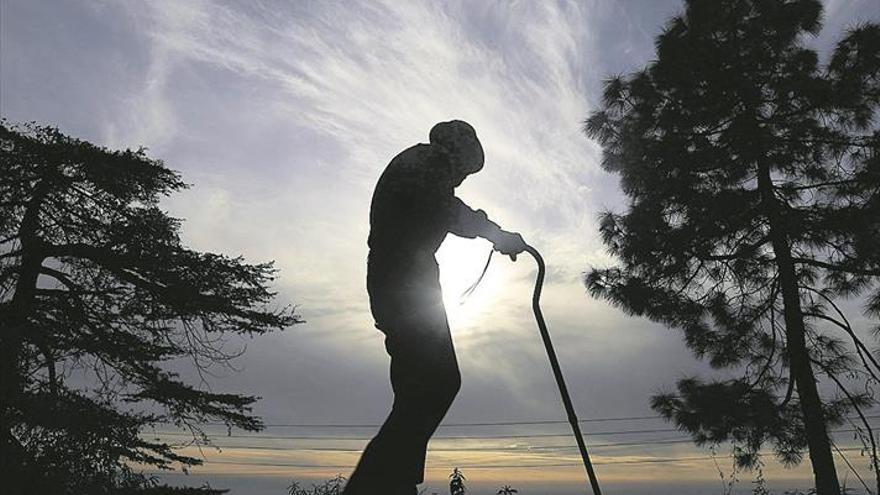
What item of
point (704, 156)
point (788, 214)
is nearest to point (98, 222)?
point (704, 156)

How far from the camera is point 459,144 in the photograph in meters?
3.77

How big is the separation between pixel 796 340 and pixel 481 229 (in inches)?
399

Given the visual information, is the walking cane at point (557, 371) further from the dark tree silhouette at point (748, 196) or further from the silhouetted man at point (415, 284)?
the dark tree silhouette at point (748, 196)

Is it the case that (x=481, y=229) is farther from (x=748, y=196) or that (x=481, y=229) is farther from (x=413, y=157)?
(x=748, y=196)

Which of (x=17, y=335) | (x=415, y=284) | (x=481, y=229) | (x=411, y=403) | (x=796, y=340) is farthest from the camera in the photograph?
(x=17, y=335)

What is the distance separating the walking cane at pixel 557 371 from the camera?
12.6ft

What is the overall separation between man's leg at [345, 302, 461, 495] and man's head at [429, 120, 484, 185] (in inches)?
29.0

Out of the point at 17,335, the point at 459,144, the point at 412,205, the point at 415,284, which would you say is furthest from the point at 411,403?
the point at 17,335

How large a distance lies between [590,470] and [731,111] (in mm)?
10579

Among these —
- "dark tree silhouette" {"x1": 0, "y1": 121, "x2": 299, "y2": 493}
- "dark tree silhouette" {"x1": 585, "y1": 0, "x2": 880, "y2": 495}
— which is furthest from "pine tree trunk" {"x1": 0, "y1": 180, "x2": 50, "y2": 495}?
"dark tree silhouette" {"x1": 585, "y1": 0, "x2": 880, "y2": 495}

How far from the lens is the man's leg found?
10.9 ft

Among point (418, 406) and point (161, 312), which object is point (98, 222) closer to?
point (161, 312)

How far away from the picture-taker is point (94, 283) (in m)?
17.0

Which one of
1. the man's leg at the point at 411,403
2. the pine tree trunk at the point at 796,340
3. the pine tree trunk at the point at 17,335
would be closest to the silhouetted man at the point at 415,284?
the man's leg at the point at 411,403
